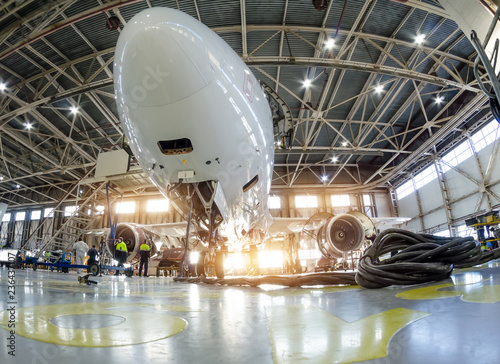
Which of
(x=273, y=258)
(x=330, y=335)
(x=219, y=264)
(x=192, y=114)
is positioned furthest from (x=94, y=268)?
(x=273, y=258)

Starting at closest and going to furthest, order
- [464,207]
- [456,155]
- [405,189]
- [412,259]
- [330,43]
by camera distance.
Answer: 1. [412,259]
2. [330,43]
3. [464,207]
4. [456,155]
5. [405,189]

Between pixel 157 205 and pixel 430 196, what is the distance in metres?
22.2

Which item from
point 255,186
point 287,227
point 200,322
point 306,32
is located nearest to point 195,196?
point 255,186

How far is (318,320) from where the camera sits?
1388mm

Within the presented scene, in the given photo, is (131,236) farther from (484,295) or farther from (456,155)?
(456,155)

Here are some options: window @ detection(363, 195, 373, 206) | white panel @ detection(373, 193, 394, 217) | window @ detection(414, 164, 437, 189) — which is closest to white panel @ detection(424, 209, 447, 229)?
window @ detection(414, 164, 437, 189)

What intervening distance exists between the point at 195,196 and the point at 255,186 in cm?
108

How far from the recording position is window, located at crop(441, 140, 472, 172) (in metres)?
17.7

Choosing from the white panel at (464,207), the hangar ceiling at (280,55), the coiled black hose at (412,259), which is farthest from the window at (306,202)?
the coiled black hose at (412,259)

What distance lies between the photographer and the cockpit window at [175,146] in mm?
3680

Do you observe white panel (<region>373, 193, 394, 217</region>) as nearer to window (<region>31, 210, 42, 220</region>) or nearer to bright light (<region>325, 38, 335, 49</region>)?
bright light (<region>325, 38, 335, 49</region>)

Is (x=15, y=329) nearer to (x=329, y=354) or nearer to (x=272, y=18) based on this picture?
(x=329, y=354)

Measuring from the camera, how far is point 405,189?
24328 mm

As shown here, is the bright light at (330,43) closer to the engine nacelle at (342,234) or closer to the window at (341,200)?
the engine nacelle at (342,234)
